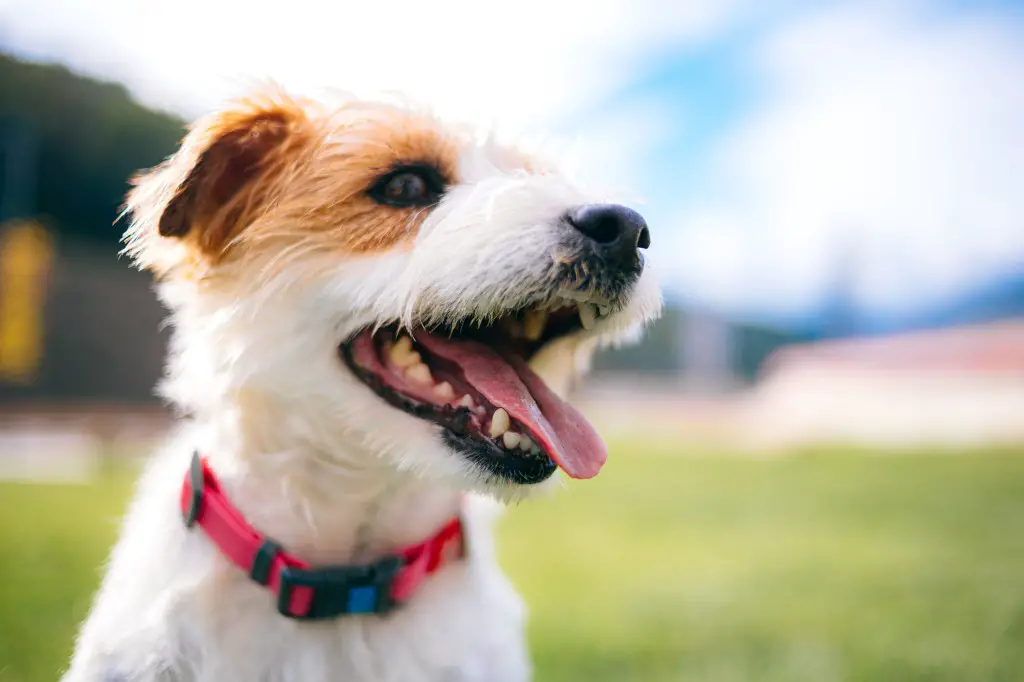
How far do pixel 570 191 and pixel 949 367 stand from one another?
1753 cm

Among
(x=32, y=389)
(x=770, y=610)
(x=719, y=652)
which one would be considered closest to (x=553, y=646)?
(x=719, y=652)

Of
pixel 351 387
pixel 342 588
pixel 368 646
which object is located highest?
pixel 351 387

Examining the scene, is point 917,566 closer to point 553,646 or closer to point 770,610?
point 770,610

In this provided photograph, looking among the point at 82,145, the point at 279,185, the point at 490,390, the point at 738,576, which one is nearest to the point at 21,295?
the point at 82,145

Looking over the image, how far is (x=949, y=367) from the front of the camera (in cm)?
1709

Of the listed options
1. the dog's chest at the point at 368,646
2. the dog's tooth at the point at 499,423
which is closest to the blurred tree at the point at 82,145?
the dog's chest at the point at 368,646

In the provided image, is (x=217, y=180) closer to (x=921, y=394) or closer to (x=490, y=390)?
(x=490, y=390)

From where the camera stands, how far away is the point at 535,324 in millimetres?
2432

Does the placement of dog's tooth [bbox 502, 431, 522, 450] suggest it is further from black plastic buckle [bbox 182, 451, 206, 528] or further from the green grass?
the green grass

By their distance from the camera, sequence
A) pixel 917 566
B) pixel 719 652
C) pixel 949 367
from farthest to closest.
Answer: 1. pixel 949 367
2. pixel 917 566
3. pixel 719 652

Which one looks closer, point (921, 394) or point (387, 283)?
point (387, 283)

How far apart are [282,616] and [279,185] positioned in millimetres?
1200

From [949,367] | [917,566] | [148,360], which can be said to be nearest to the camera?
[917,566]

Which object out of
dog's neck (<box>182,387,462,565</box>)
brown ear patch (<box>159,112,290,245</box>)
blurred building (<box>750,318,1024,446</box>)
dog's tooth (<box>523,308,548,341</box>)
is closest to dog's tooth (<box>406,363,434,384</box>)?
dog's neck (<box>182,387,462,565</box>)
